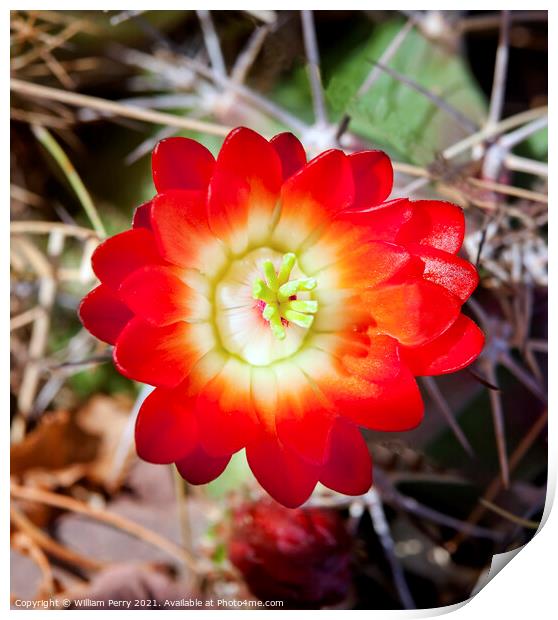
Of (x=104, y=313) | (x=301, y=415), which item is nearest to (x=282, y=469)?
(x=301, y=415)

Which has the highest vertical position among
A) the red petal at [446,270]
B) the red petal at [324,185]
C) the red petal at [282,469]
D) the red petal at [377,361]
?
the red petal at [324,185]

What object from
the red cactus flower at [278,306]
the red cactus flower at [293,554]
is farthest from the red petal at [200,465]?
the red cactus flower at [293,554]

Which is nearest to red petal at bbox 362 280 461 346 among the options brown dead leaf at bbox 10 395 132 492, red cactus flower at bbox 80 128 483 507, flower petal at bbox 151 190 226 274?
red cactus flower at bbox 80 128 483 507

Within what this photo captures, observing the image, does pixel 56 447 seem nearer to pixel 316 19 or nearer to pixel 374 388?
pixel 374 388

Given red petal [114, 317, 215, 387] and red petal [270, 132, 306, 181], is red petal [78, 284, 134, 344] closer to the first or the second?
red petal [114, 317, 215, 387]

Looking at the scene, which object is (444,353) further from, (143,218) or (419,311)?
(143,218)

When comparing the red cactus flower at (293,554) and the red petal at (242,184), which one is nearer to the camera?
the red petal at (242,184)

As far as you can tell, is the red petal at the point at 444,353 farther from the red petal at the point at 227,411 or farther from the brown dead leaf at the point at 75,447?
the brown dead leaf at the point at 75,447
